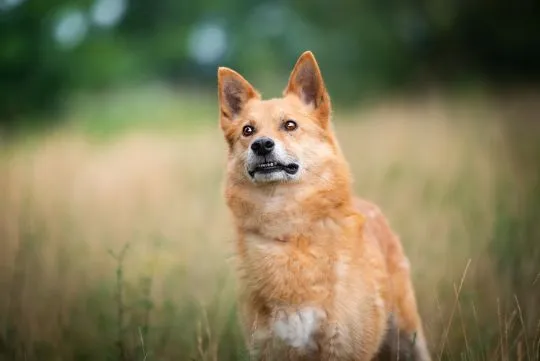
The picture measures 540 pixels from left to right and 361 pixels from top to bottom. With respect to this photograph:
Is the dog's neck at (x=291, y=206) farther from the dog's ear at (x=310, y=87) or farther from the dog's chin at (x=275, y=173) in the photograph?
the dog's ear at (x=310, y=87)

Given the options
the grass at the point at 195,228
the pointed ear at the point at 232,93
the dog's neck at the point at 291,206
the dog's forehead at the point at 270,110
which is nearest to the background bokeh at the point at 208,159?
the grass at the point at 195,228

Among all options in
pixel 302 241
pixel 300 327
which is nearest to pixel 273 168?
pixel 302 241

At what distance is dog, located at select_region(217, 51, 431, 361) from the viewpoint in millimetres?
3064

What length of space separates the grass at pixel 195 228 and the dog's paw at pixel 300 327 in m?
0.22

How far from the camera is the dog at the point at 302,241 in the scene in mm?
3064

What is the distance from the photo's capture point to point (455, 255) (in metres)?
4.75

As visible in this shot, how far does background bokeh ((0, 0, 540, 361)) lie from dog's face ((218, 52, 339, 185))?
0.32 metres

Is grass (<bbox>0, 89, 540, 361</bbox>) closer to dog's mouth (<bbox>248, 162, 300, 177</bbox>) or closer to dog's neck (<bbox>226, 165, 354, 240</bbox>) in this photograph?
dog's neck (<bbox>226, 165, 354, 240</bbox>)

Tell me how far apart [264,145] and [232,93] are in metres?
0.44

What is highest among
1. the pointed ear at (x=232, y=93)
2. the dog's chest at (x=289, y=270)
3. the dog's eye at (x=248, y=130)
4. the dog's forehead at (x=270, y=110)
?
the pointed ear at (x=232, y=93)

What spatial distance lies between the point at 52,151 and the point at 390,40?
465 cm

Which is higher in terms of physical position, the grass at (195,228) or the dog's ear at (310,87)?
the dog's ear at (310,87)

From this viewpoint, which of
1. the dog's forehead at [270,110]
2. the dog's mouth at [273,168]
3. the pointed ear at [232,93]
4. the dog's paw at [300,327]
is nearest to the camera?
the dog's paw at [300,327]

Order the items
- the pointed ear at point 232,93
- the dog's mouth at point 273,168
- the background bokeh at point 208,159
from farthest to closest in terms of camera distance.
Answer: the background bokeh at point 208,159 → the pointed ear at point 232,93 → the dog's mouth at point 273,168
